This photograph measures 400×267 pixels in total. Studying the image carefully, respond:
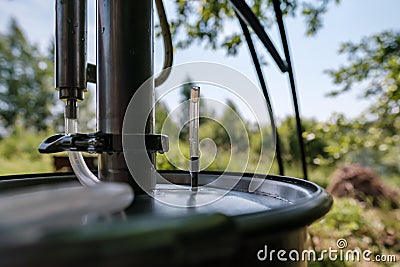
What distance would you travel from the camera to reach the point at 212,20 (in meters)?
2.11

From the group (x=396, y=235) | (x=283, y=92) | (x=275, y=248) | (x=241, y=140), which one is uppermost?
(x=283, y=92)

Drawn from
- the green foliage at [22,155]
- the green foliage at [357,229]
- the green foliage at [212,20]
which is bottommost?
the green foliage at [357,229]

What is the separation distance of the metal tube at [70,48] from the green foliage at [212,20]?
1315mm

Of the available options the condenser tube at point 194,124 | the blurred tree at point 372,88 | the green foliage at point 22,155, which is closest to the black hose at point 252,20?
the condenser tube at point 194,124

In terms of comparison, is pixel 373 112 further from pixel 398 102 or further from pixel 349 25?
pixel 349 25

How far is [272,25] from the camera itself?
2111mm

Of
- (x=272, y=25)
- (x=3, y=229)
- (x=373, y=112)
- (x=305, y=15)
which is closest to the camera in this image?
(x=3, y=229)

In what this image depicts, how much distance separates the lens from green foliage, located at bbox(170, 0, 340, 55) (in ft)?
6.58

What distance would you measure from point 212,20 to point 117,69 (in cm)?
154

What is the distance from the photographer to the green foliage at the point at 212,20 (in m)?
2.01

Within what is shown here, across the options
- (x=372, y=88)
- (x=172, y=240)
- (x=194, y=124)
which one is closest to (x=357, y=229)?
(x=372, y=88)

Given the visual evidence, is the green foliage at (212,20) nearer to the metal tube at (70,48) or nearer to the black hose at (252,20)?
the black hose at (252,20)

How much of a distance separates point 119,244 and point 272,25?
2.08m

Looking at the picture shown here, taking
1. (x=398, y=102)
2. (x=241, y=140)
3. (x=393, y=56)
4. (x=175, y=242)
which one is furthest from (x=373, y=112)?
(x=175, y=242)
